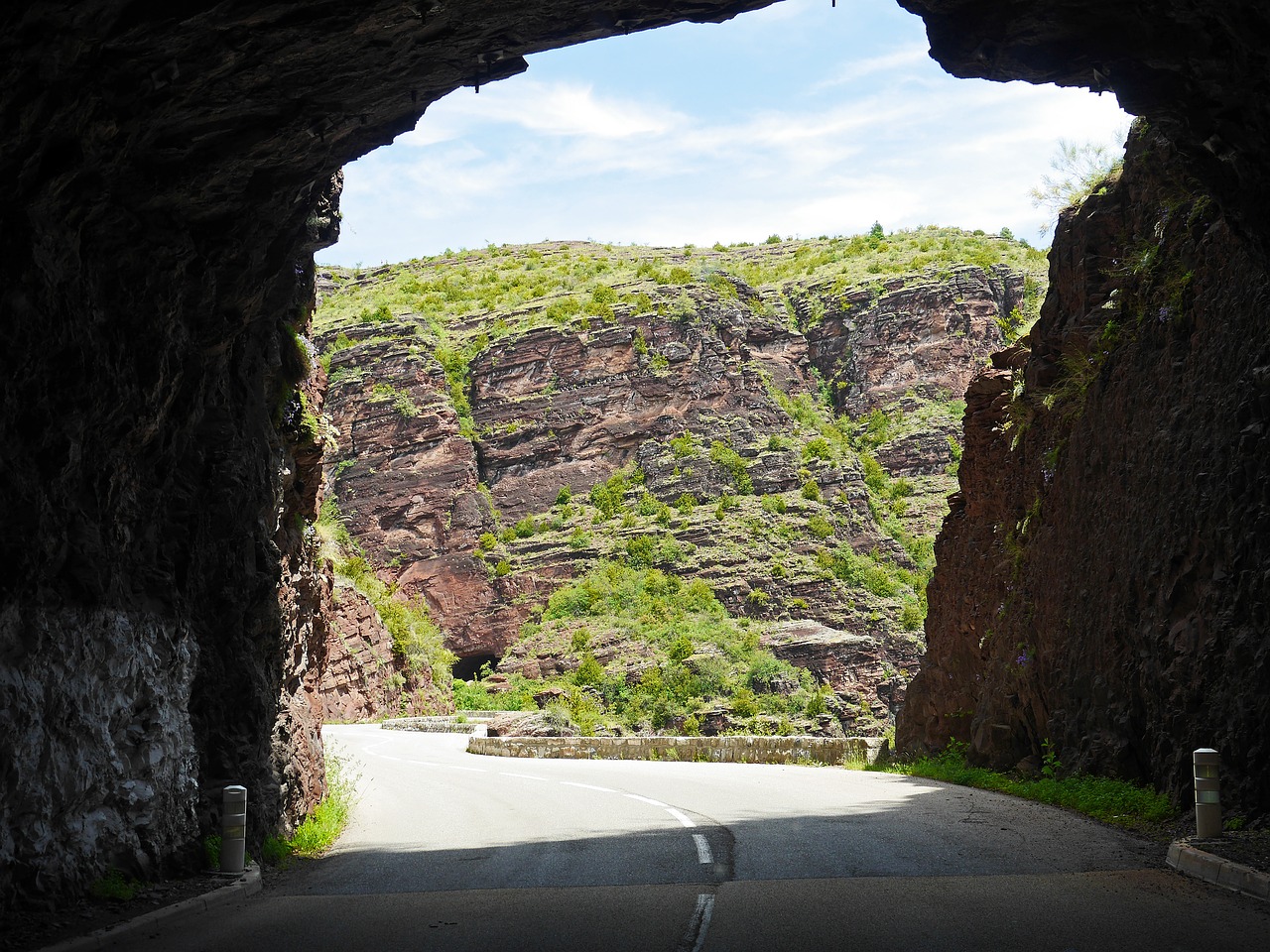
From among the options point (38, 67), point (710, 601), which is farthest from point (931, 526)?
point (38, 67)

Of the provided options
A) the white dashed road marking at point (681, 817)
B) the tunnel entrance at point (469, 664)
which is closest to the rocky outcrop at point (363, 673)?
the tunnel entrance at point (469, 664)

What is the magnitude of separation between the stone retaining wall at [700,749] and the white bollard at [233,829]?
1994 centimetres

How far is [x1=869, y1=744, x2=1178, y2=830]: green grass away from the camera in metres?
13.4

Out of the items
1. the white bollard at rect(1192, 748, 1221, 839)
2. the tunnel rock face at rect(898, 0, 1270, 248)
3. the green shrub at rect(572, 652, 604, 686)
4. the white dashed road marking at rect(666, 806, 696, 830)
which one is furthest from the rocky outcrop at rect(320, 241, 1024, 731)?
the tunnel rock face at rect(898, 0, 1270, 248)

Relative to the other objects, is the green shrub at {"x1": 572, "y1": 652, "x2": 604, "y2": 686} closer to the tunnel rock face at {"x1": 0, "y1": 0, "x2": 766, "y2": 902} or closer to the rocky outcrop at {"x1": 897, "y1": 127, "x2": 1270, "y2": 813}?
the rocky outcrop at {"x1": 897, "y1": 127, "x2": 1270, "y2": 813}

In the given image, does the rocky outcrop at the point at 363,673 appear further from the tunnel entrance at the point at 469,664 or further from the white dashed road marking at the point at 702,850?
the white dashed road marking at the point at 702,850

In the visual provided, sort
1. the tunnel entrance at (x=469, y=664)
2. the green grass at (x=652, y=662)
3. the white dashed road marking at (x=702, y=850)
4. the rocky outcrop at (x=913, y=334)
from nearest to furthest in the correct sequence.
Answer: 1. the white dashed road marking at (x=702, y=850)
2. the green grass at (x=652, y=662)
3. the tunnel entrance at (x=469, y=664)
4. the rocky outcrop at (x=913, y=334)

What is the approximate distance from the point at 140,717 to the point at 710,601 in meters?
53.9

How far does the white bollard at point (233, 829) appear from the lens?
10797 mm

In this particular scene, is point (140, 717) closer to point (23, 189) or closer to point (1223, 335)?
point (23, 189)

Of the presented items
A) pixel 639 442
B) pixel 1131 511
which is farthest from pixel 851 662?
pixel 1131 511

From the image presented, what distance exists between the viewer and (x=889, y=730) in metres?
53.8

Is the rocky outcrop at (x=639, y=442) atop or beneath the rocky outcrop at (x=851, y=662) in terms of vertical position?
atop

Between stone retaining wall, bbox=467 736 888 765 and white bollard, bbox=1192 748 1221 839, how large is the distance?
17.6m
